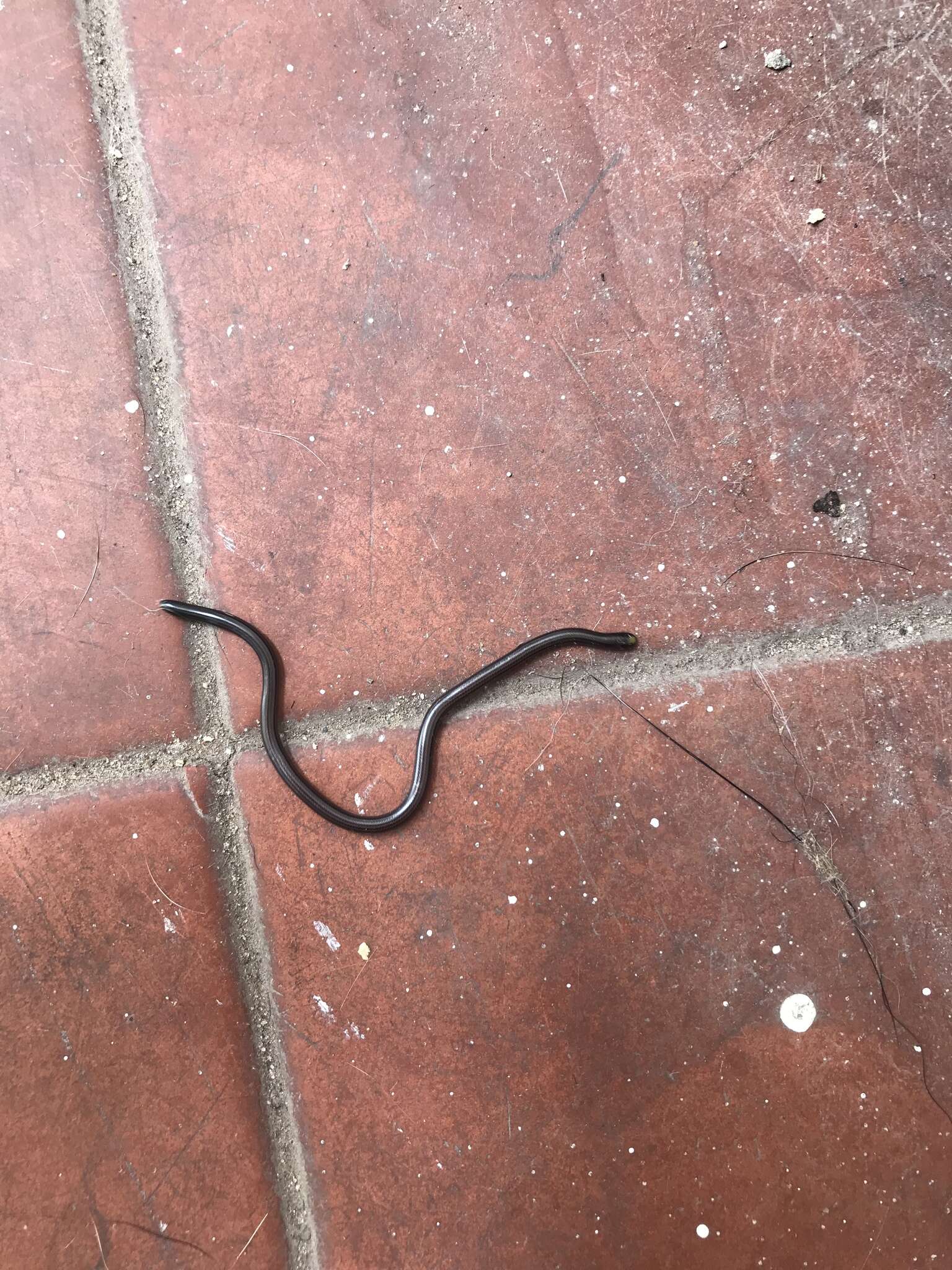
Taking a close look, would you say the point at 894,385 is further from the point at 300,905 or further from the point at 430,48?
the point at 300,905

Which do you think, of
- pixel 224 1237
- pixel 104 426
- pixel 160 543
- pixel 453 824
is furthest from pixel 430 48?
pixel 224 1237

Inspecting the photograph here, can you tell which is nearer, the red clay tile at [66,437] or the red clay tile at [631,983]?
the red clay tile at [631,983]

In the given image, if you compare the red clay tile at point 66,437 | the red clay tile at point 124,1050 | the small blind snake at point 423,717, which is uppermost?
the red clay tile at point 66,437

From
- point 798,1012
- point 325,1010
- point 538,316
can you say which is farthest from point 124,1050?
point 538,316

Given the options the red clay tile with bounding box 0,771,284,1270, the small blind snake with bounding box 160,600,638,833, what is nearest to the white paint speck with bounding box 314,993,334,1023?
the red clay tile with bounding box 0,771,284,1270

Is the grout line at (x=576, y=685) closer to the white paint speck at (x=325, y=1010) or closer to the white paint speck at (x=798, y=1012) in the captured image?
the white paint speck at (x=325, y=1010)

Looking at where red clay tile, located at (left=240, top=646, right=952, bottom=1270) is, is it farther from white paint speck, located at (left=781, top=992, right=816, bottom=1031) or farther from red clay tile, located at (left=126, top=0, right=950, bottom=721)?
red clay tile, located at (left=126, top=0, right=950, bottom=721)

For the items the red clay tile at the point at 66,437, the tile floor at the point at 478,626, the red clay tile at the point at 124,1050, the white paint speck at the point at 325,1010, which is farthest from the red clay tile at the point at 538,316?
the white paint speck at the point at 325,1010
